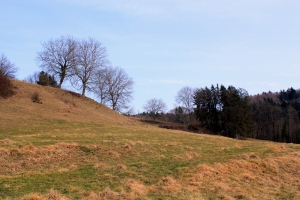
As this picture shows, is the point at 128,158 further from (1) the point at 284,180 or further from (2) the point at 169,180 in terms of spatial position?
(1) the point at 284,180

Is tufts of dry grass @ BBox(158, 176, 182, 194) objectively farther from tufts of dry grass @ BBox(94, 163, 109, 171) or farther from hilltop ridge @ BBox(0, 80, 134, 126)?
hilltop ridge @ BBox(0, 80, 134, 126)

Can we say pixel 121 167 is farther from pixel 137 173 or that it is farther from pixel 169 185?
pixel 169 185

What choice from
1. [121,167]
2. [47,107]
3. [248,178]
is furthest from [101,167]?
[47,107]

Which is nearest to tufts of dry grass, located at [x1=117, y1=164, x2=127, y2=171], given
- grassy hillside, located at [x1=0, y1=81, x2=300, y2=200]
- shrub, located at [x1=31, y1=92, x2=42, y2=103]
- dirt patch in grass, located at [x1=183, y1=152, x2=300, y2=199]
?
grassy hillside, located at [x1=0, y1=81, x2=300, y2=200]

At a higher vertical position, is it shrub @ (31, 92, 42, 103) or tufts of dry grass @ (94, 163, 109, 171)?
shrub @ (31, 92, 42, 103)

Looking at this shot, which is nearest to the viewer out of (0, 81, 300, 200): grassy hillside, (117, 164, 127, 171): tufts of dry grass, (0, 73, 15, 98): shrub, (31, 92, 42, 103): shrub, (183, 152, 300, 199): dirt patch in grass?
(0, 81, 300, 200): grassy hillside

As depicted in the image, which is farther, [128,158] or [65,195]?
[128,158]

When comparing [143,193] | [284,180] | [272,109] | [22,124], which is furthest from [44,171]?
[272,109]

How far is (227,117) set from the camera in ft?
196

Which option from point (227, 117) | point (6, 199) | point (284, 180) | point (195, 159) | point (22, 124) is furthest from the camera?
point (227, 117)

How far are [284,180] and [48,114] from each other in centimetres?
2734

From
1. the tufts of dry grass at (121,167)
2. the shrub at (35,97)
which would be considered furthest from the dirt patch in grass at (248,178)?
the shrub at (35,97)

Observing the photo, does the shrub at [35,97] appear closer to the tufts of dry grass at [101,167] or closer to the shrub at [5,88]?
the shrub at [5,88]

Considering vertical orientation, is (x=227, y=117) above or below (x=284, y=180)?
above
